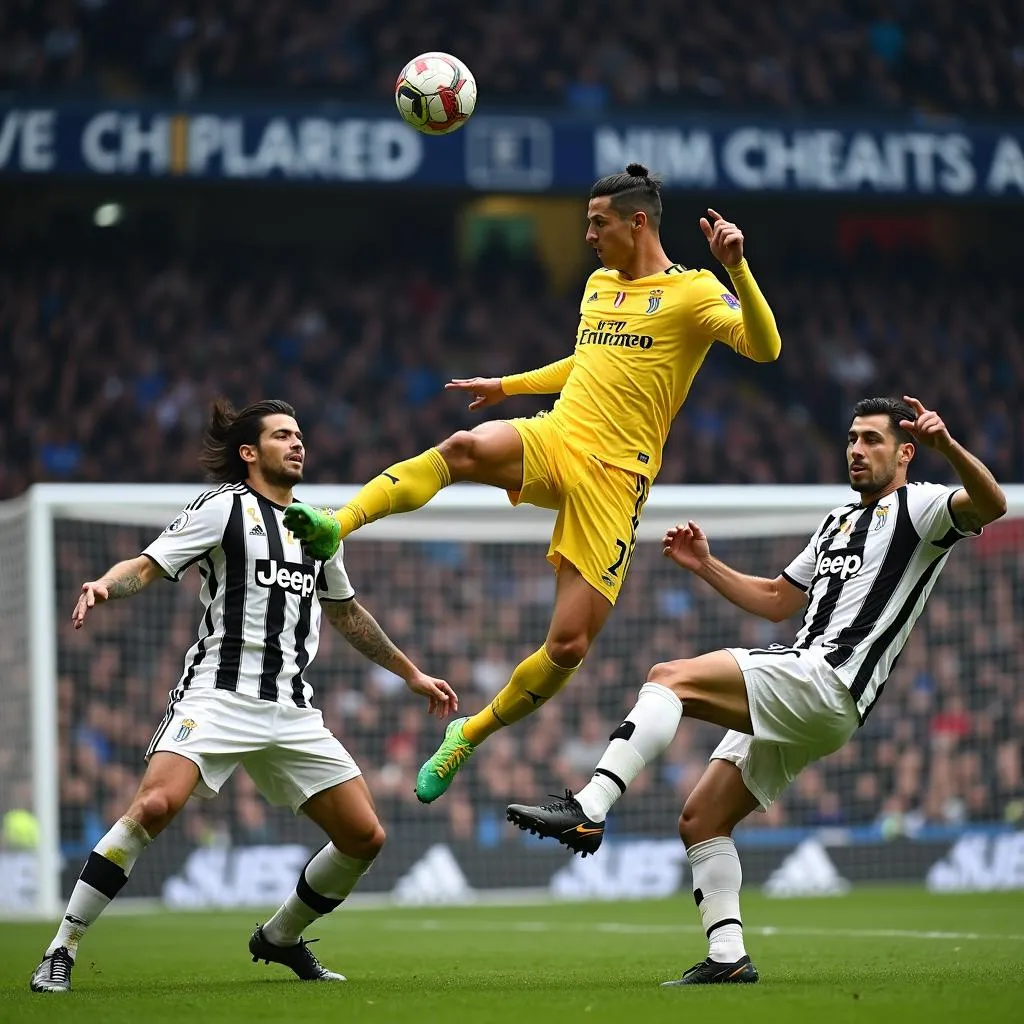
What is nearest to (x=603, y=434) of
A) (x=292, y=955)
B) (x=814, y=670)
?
(x=814, y=670)

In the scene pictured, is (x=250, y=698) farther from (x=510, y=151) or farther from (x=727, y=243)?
(x=510, y=151)

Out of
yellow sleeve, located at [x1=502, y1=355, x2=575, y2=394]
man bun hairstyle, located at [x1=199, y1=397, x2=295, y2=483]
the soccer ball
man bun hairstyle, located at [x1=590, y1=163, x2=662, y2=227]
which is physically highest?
the soccer ball

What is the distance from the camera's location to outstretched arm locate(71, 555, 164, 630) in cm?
614

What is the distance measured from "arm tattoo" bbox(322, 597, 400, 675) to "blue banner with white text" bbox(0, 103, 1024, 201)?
14.4 m

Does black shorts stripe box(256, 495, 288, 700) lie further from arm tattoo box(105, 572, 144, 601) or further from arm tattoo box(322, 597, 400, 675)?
arm tattoo box(105, 572, 144, 601)

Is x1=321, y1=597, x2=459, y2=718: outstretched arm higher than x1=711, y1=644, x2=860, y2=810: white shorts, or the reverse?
x1=321, y1=597, x2=459, y2=718: outstretched arm

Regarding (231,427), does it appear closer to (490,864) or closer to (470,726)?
(470,726)

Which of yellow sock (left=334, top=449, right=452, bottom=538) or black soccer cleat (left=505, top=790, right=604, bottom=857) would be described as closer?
black soccer cleat (left=505, top=790, right=604, bottom=857)

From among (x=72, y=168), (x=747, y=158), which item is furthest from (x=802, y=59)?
(x=72, y=168)

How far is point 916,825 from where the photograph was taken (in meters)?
14.7

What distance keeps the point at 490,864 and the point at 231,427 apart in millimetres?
7948

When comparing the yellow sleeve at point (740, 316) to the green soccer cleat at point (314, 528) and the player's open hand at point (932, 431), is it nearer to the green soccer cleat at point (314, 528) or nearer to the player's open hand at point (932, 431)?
the player's open hand at point (932, 431)

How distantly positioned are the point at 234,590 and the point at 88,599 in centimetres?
79

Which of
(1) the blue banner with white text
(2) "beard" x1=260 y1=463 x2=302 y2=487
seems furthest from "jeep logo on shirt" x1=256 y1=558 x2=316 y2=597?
(1) the blue banner with white text
